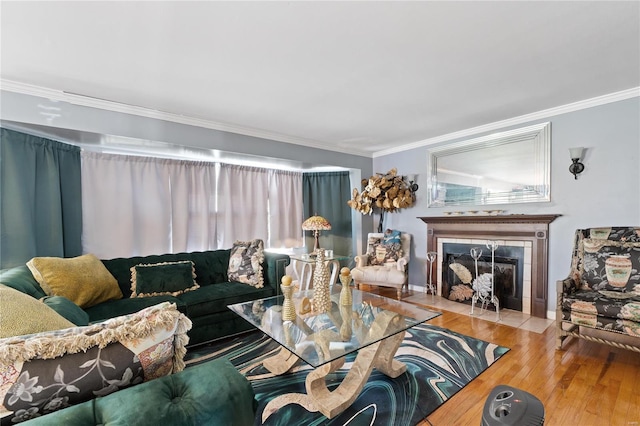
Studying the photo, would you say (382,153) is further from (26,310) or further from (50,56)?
(26,310)

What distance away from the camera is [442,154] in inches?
165

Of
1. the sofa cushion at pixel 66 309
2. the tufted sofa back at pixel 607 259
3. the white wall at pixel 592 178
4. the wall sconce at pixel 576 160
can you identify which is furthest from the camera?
the wall sconce at pixel 576 160

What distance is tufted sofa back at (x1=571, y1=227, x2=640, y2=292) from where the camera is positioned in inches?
99.2

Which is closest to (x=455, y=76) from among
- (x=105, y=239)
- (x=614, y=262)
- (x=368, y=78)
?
(x=368, y=78)

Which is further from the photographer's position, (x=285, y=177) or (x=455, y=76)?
(x=285, y=177)

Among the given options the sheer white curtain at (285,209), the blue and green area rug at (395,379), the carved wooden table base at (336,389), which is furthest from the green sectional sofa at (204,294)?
the sheer white curtain at (285,209)

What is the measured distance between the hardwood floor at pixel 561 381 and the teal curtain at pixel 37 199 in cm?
354

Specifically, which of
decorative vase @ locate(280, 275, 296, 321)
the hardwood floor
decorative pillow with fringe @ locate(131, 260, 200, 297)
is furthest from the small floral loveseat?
decorative pillow with fringe @ locate(131, 260, 200, 297)

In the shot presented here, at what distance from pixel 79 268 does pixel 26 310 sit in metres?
1.57

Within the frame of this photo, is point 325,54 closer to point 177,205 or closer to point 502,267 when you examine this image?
point 177,205

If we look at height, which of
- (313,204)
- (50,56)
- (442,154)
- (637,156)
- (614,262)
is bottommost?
(614,262)

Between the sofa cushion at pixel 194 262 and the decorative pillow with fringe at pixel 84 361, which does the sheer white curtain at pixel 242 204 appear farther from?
the decorative pillow with fringe at pixel 84 361

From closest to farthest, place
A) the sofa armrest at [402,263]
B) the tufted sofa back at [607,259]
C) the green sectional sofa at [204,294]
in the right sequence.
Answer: the green sectional sofa at [204,294], the tufted sofa back at [607,259], the sofa armrest at [402,263]

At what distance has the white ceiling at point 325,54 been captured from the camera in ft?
5.38
